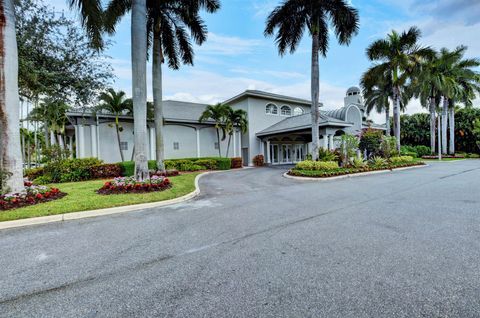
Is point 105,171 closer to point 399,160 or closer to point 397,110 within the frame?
point 399,160

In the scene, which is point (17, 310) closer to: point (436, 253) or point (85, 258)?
point (85, 258)

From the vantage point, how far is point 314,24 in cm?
1496

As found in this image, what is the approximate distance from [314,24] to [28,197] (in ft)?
55.2

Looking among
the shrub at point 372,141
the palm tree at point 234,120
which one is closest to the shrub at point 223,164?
the palm tree at point 234,120

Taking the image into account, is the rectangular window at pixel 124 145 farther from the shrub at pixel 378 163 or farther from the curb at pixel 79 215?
the shrub at pixel 378 163

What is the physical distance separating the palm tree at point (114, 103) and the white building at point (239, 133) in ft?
2.54

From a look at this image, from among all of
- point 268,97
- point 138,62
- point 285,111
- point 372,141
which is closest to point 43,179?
point 138,62

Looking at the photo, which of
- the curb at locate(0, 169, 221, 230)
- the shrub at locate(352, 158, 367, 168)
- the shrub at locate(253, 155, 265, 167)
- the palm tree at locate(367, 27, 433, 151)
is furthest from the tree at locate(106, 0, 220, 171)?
the palm tree at locate(367, 27, 433, 151)

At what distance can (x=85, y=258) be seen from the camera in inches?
144

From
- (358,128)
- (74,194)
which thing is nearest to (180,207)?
(74,194)

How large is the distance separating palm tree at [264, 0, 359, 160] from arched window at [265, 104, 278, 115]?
958 centimetres

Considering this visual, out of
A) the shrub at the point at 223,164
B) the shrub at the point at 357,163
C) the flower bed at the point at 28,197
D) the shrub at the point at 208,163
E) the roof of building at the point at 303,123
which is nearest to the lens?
the flower bed at the point at 28,197

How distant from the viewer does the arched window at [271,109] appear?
2559cm

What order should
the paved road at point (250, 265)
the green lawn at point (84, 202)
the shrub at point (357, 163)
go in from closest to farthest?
the paved road at point (250, 265) < the green lawn at point (84, 202) < the shrub at point (357, 163)
